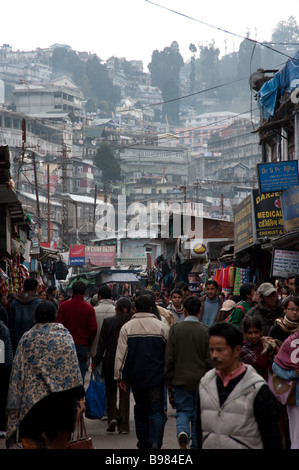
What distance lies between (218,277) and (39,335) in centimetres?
1226

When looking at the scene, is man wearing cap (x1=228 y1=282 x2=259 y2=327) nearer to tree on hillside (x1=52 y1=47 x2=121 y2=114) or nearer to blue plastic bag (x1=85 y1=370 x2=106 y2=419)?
blue plastic bag (x1=85 y1=370 x2=106 y2=419)

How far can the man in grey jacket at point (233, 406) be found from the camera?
12.6 ft

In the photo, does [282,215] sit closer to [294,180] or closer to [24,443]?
[294,180]

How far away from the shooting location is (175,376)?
6.83m

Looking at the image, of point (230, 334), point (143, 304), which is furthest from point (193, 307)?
point (230, 334)

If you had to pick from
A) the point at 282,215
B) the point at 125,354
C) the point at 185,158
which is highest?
the point at 185,158

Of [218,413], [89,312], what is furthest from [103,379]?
[218,413]

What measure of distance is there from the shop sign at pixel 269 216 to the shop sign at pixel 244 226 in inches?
11.2

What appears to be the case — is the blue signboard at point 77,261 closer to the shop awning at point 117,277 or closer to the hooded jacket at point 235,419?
the shop awning at point 117,277

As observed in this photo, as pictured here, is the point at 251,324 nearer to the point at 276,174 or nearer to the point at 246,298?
the point at 246,298

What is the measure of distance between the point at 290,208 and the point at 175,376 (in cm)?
707

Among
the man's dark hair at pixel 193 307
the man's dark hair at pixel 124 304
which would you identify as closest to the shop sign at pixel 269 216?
the man's dark hair at pixel 124 304

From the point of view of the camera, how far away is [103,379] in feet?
28.6

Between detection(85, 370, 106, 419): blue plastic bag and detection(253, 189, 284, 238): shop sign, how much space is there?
22.8 feet
